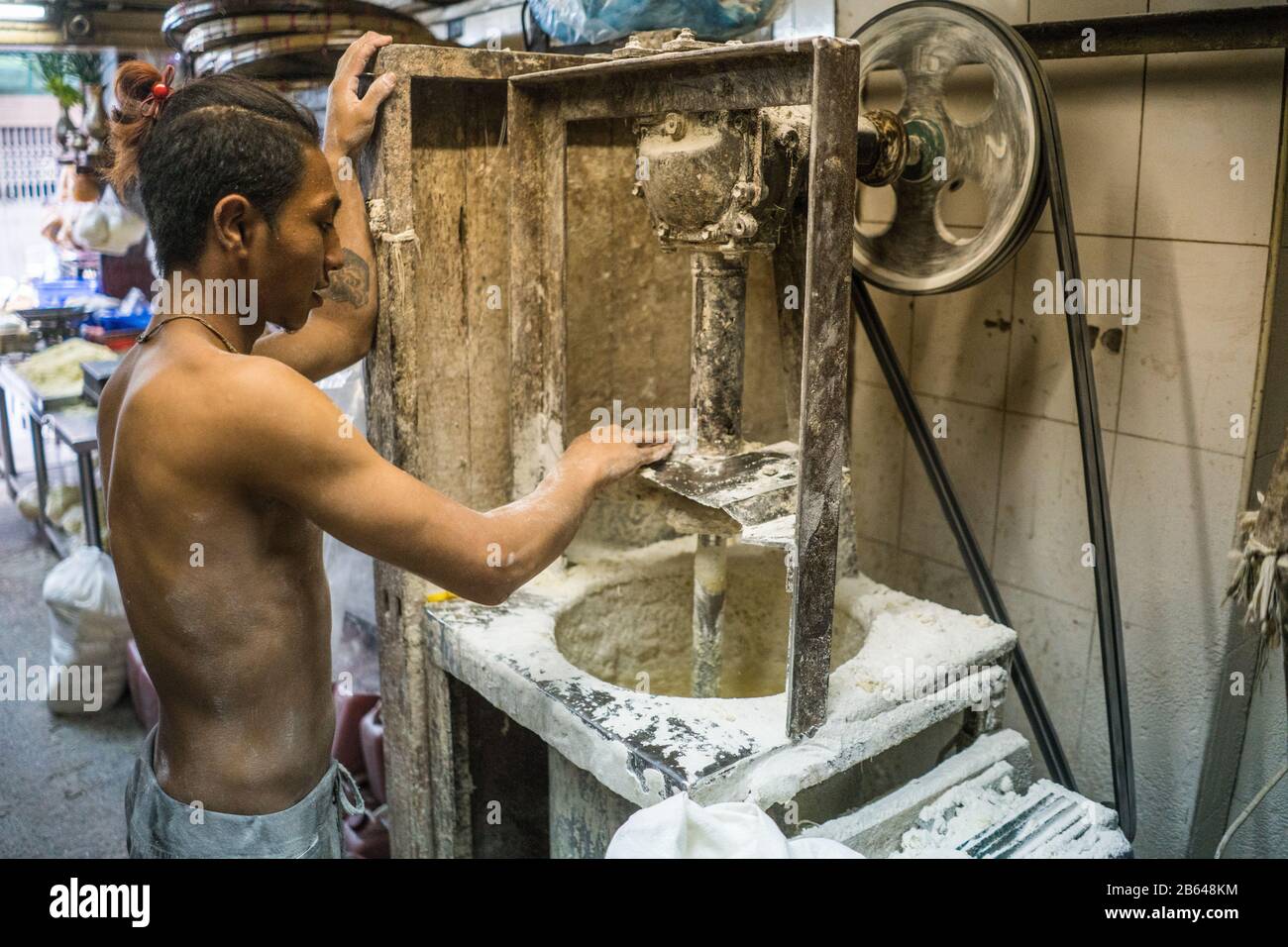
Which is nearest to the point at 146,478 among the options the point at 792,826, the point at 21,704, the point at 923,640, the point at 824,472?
the point at 824,472

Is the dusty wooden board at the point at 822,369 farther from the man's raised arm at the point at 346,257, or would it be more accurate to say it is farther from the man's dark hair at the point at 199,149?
the man's raised arm at the point at 346,257

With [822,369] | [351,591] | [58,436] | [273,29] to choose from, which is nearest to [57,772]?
[351,591]

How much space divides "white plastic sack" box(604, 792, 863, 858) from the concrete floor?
2393 mm

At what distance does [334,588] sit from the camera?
10.8 ft

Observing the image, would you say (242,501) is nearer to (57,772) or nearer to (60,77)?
(57,772)

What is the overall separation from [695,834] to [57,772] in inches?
117

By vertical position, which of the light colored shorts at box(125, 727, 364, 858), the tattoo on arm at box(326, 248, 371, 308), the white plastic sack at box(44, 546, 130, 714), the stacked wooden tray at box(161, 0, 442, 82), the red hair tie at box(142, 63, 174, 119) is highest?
the stacked wooden tray at box(161, 0, 442, 82)

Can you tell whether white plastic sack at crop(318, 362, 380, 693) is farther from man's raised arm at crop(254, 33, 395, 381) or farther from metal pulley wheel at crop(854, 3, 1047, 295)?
metal pulley wheel at crop(854, 3, 1047, 295)

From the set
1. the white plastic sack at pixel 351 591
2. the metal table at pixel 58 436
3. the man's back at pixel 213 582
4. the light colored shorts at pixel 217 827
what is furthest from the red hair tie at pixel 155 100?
the metal table at pixel 58 436

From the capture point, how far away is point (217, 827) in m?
1.77

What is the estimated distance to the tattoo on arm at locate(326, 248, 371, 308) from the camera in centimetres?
213

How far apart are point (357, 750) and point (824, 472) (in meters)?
1.92

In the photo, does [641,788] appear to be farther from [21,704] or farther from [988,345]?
[21,704]

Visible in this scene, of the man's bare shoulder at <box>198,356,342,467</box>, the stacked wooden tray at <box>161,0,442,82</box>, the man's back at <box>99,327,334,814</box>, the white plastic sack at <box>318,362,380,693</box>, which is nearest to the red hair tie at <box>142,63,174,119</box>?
the man's back at <box>99,327,334,814</box>
